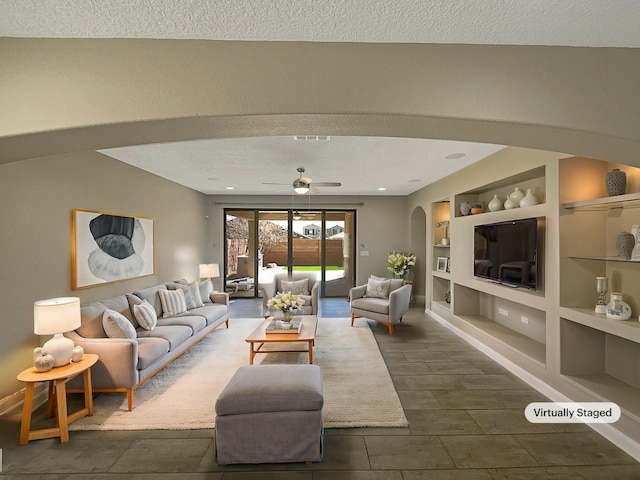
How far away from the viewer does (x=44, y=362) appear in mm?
2434

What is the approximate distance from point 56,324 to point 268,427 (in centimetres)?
197

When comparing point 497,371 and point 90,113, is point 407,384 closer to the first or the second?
point 497,371

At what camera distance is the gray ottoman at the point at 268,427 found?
6.91ft

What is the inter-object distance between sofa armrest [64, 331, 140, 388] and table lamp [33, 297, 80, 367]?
10.7 inches

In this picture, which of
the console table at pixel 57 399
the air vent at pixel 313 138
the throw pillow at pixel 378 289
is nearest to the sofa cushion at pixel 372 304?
the throw pillow at pixel 378 289

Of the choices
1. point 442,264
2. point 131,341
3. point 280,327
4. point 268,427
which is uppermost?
point 442,264

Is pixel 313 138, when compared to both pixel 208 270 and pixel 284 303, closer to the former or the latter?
pixel 284 303

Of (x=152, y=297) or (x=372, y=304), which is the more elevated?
(x=152, y=297)

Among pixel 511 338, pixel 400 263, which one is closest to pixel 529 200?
pixel 511 338

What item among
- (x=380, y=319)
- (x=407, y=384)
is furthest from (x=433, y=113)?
(x=380, y=319)

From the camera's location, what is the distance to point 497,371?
11.8ft

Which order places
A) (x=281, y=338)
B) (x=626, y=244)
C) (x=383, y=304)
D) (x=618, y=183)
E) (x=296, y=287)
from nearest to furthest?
(x=626, y=244)
(x=618, y=183)
(x=281, y=338)
(x=383, y=304)
(x=296, y=287)

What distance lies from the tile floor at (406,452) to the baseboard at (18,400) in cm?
8

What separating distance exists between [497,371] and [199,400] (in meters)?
3.33
